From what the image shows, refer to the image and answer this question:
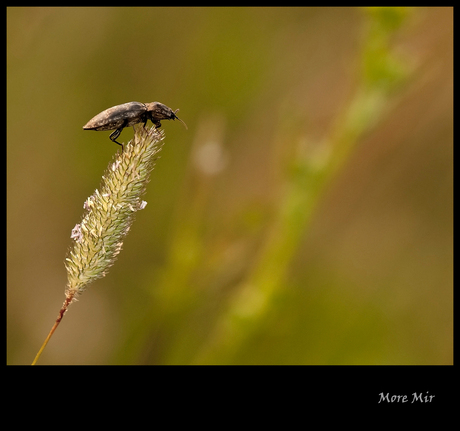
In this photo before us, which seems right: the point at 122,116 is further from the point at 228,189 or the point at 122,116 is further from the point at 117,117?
the point at 228,189

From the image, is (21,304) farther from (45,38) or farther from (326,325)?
(326,325)

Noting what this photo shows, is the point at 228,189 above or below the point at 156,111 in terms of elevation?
below

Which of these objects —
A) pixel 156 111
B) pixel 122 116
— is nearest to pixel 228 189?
pixel 156 111

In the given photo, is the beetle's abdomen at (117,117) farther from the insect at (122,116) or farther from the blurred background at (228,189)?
the blurred background at (228,189)

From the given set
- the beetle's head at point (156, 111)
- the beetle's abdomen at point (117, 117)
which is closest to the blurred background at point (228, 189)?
the beetle's head at point (156, 111)

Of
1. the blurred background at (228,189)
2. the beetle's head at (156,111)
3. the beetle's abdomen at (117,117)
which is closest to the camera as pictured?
the beetle's abdomen at (117,117)
